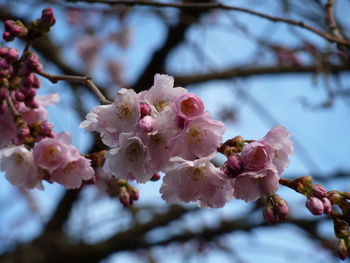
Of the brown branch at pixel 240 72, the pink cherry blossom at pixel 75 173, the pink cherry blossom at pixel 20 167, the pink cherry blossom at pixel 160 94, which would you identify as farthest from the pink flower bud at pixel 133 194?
the brown branch at pixel 240 72

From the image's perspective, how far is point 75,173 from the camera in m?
1.29

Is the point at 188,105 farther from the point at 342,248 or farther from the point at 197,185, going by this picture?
the point at 342,248

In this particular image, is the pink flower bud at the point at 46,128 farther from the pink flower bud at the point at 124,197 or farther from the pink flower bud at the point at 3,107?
the pink flower bud at the point at 124,197

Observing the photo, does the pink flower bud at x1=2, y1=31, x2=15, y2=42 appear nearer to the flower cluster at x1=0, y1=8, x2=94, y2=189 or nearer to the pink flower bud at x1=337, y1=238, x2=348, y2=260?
the flower cluster at x1=0, y1=8, x2=94, y2=189

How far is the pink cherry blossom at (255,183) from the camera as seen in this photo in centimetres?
102

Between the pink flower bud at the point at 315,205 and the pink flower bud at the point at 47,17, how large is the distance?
0.82 metres

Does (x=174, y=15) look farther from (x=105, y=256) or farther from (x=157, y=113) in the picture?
(x=157, y=113)

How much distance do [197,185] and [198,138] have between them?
0.19 meters

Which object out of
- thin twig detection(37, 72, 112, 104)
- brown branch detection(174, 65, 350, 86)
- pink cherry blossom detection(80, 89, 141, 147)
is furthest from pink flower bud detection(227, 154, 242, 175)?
brown branch detection(174, 65, 350, 86)

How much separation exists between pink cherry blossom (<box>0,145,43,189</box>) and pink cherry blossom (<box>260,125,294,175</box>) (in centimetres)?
64

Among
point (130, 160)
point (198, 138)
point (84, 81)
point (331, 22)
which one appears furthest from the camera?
point (331, 22)

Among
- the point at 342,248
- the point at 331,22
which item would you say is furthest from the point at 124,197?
the point at 331,22

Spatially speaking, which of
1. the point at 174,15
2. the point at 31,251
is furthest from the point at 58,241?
the point at 174,15

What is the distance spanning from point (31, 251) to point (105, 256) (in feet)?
2.38
